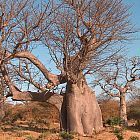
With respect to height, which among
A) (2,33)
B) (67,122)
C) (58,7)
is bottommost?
(67,122)

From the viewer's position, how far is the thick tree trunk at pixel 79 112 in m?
13.9

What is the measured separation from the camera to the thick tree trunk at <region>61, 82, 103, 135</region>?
13922 mm

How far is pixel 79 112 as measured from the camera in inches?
553

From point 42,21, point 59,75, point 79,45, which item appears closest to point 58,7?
point 42,21

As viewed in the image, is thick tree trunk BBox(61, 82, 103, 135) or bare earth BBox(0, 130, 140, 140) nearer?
bare earth BBox(0, 130, 140, 140)

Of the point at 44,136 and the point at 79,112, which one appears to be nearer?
the point at 44,136

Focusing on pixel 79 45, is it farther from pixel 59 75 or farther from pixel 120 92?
pixel 120 92

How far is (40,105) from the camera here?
89.9 ft

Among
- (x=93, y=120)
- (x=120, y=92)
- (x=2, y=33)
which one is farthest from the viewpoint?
(x=120, y=92)

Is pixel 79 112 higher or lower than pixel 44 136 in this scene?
higher

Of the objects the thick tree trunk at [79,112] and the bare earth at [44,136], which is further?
the thick tree trunk at [79,112]

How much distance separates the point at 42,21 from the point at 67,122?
4.32 m

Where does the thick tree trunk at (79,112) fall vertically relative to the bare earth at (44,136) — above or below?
above

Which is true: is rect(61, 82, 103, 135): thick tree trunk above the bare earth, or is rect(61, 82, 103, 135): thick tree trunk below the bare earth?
above
